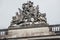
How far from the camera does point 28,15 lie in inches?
550

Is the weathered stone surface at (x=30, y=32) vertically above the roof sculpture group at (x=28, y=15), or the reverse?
the roof sculpture group at (x=28, y=15)

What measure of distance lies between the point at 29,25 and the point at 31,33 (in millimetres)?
426

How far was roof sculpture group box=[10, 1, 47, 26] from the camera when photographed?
45.2 ft

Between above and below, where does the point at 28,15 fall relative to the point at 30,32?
above

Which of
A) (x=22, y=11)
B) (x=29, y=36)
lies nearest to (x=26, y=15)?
(x=22, y=11)

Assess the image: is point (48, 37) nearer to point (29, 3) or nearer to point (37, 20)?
point (37, 20)

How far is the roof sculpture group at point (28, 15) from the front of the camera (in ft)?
45.2

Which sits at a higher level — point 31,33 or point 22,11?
point 22,11

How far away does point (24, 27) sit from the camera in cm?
1355

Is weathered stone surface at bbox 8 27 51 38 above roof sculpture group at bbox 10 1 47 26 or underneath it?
underneath

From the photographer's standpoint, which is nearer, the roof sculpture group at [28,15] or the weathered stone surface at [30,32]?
the weathered stone surface at [30,32]

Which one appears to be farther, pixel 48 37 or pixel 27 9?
pixel 27 9

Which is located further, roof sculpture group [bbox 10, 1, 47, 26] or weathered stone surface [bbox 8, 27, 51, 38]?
roof sculpture group [bbox 10, 1, 47, 26]

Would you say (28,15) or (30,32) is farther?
(28,15)
